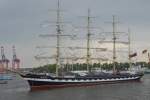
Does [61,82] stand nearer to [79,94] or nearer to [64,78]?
[64,78]

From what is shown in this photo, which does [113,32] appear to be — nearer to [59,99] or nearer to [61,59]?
[61,59]

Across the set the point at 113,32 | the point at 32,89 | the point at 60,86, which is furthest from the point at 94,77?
the point at 113,32

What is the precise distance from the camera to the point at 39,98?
86.6 meters

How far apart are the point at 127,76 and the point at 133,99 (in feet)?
233

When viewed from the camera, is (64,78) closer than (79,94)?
No

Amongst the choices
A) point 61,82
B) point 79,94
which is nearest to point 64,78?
point 61,82

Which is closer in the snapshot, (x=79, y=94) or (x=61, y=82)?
(x=79, y=94)

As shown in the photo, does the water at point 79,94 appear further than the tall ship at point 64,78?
No

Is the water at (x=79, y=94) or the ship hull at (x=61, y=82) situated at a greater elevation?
the ship hull at (x=61, y=82)

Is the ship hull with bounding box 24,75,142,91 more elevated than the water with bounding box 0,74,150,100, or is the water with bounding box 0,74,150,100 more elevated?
the ship hull with bounding box 24,75,142,91

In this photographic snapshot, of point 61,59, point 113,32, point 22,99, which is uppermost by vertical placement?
point 113,32

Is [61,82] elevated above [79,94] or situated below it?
above

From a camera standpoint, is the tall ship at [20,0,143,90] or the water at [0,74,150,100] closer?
the water at [0,74,150,100]

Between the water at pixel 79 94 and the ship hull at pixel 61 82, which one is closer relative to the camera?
the water at pixel 79 94
